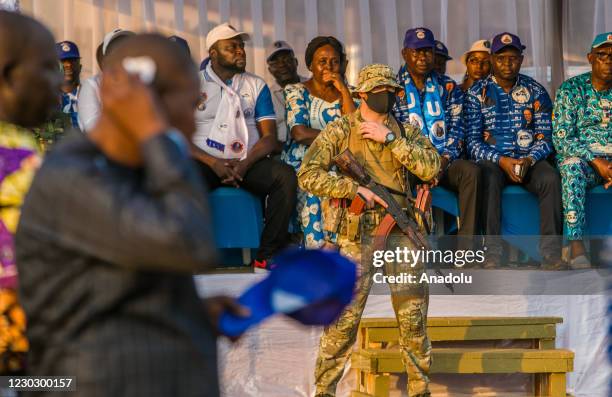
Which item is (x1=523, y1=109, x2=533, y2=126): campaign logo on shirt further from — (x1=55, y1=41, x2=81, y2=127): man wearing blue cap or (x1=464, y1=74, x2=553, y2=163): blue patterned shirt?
(x1=55, y1=41, x2=81, y2=127): man wearing blue cap

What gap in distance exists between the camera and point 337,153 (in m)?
6.20

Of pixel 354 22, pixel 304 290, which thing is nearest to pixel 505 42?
pixel 354 22

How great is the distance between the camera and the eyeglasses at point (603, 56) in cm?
794

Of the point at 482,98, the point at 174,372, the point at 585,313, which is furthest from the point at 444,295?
the point at 174,372

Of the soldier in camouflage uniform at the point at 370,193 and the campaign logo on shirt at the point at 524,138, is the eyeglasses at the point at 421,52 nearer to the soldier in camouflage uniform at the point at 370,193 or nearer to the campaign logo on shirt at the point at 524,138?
the campaign logo on shirt at the point at 524,138

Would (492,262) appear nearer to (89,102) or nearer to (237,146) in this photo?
(237,146)

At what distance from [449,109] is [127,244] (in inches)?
250

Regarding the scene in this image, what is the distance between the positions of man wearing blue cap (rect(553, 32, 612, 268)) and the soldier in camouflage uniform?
1821mm

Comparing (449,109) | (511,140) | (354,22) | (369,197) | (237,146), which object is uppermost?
(354,22)

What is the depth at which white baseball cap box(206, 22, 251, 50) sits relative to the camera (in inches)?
304

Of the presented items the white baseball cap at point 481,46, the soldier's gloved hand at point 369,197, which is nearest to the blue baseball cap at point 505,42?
the white baseball cap at point 481,46

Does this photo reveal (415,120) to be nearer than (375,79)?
Answer: No

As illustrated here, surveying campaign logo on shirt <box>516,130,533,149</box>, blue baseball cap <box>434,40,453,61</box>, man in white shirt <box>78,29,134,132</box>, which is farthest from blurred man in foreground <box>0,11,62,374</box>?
blue baseball cap <box>434,40,453,61</box>

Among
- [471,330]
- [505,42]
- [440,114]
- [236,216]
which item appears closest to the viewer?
[471,330]
